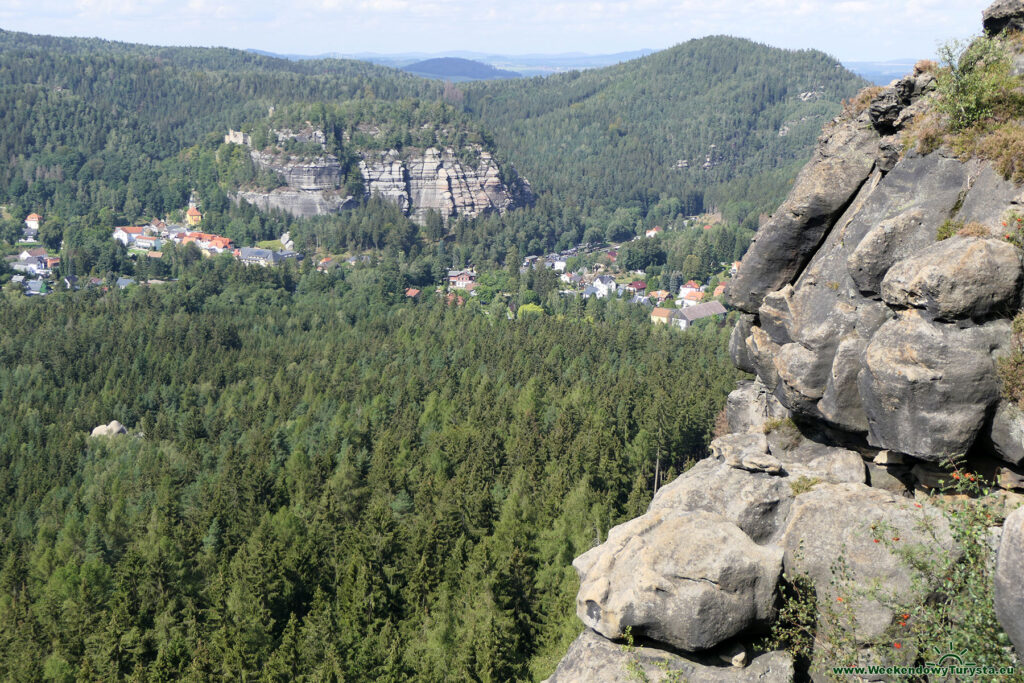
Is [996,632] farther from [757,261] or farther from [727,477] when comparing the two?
[757,261]

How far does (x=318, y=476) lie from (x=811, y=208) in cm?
5135

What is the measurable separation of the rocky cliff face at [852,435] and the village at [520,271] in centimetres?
10577

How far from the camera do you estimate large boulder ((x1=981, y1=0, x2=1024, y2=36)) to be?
23.7 metres

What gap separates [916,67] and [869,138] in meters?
2.28

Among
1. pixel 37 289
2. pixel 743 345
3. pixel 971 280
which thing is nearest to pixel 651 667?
pixel 971 280

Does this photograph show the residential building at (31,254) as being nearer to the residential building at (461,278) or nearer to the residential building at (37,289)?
the residential building at (37,289)

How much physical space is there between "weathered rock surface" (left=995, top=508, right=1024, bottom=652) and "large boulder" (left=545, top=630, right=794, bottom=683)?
5.61 metres

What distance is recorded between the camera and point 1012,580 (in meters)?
16.2

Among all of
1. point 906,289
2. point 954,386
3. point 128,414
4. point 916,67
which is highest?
point 916,67

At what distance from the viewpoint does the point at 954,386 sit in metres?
19.7

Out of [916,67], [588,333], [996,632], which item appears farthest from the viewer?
[588,333]

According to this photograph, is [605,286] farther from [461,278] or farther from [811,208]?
[811,208]

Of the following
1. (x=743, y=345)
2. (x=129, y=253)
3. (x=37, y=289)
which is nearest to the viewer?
(x=743, y=345)

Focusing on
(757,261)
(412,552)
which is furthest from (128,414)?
(757,261)
